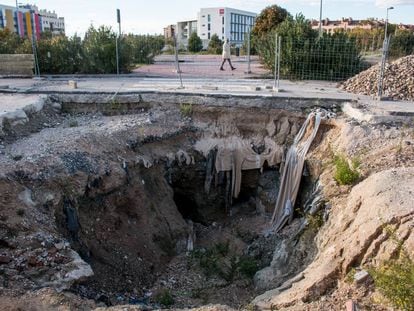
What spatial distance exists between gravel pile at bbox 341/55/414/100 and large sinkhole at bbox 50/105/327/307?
333 centimetres

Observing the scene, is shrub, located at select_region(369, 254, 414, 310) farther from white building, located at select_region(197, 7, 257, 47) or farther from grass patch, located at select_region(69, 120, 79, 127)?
white building, located at select_region(197, 7, 257, 47)

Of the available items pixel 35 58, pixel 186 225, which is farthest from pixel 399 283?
pixel 35 58

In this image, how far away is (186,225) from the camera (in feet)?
33.7

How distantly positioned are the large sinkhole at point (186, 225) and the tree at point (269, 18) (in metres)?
20.5

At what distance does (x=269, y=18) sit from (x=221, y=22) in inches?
1853

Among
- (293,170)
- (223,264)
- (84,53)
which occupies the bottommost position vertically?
(223,264)

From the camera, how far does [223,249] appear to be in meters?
9.84

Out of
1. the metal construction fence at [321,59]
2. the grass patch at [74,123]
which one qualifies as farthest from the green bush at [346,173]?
the metal construction fence at [321,59]

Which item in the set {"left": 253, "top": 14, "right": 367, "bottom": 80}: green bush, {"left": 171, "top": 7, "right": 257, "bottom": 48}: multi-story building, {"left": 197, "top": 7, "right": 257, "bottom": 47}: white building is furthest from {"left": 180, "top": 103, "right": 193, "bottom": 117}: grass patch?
{"left": 197, "top": 7, "right": 257, "bottom": 47}: white building

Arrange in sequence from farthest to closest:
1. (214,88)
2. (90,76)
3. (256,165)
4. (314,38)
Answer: (90,76)
(314,38)
(214,88)
(256,165)

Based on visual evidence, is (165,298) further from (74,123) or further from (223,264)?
(74,123)

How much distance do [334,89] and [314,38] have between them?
10.5 feet

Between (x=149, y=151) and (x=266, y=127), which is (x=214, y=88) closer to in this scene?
(x=266, y=127)

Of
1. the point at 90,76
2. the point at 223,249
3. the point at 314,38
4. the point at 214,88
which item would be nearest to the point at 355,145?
the point at 223,249
